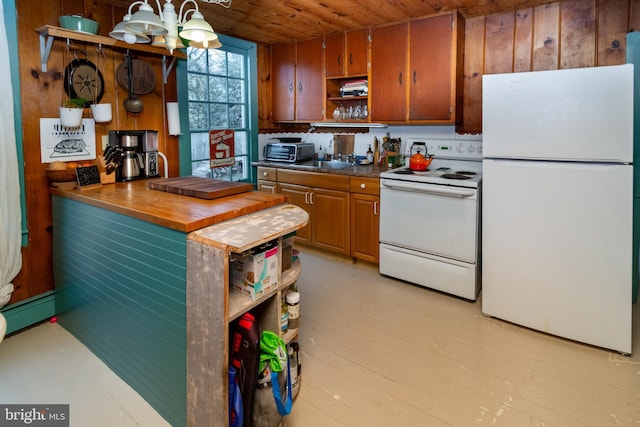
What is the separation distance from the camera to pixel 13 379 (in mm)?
1996

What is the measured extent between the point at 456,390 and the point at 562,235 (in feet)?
3.68

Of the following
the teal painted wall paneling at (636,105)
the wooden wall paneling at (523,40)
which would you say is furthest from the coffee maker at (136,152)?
the teal painted wall paneling at (636,105)

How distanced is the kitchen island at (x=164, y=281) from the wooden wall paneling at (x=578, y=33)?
250 centimetres

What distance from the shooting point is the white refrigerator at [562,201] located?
210 cm

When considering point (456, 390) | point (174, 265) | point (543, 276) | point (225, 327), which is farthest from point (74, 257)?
point (543, 276)

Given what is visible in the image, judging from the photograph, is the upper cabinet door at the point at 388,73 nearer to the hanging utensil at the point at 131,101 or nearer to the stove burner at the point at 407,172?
the stove burner at the point at 407,172

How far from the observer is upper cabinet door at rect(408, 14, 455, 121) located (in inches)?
125

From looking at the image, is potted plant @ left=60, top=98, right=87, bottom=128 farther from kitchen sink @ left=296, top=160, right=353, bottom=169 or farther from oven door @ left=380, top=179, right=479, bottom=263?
oven door @ left=380, top=179, right=479, bottom=263

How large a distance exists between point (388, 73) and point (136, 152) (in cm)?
224

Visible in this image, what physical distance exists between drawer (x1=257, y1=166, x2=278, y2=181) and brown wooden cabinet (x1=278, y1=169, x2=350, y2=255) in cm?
9

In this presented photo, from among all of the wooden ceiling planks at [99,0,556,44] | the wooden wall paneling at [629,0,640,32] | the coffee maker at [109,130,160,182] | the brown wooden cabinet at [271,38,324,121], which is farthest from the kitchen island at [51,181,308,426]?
the wooden wall paneling at [629,0,640,32]

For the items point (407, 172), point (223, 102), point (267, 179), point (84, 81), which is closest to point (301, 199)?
point (267, 179)

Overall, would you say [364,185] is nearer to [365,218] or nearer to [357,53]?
[365,218]

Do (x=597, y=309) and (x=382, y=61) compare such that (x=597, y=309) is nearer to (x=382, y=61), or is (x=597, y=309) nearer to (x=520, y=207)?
(x=520, y=207)
